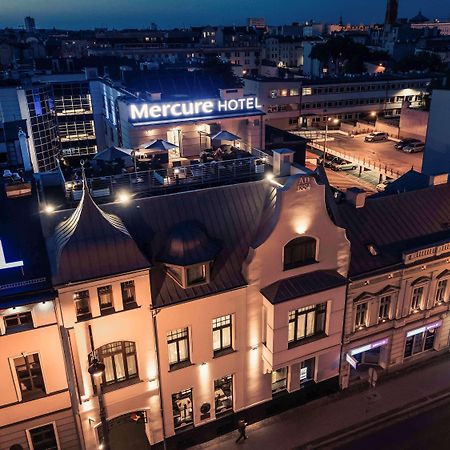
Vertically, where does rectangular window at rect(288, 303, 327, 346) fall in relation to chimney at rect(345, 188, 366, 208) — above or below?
below

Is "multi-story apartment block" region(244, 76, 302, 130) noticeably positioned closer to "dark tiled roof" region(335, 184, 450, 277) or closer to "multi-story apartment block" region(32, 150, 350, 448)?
"dark tiled roof" region(335, 184, 450, 277)

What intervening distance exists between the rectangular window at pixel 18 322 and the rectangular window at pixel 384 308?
24619 mm

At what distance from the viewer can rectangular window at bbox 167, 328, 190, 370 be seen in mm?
28328

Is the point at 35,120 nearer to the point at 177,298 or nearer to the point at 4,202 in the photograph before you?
the point at 4,202

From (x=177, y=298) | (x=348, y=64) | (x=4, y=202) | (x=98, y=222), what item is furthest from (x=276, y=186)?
(x=348, y=64)

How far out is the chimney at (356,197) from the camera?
118ft

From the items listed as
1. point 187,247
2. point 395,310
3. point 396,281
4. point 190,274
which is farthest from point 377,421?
point 187,247

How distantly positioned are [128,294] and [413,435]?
22.1m

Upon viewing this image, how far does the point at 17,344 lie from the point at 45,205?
8.59 m

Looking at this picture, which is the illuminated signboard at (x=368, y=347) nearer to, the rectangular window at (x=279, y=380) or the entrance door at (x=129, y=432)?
the rectangular window at (x=279, y=380)

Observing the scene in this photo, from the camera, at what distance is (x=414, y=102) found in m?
124

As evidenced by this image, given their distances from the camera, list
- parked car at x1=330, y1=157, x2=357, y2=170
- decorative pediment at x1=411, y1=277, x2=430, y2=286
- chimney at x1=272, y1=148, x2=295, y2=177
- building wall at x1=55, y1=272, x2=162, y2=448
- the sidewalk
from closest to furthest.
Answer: building wall at x1=55, y1=272, x2=162, y2=448, the sidewalk, chimney at x1=272, y1=148, x2=295, y2=177, decorative pediment at x1=411, y1=277, x2=430, y2=286, parked car at x1=330, y1=157, x2=357, y2=170

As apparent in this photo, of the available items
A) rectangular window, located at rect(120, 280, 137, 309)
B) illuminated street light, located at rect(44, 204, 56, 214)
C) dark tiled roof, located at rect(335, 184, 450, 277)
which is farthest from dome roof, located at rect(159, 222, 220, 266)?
dark tiled roof, located at rect(335, 184, 450, 277)

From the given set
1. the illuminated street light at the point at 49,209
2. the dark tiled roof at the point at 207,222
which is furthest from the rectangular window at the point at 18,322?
the dark tiled roof at the point at 207,222
